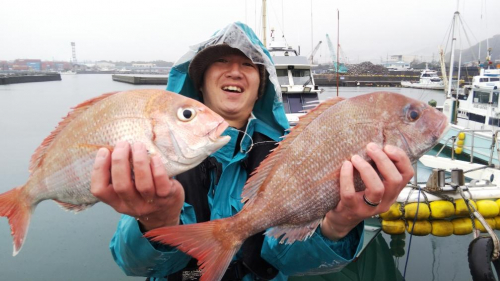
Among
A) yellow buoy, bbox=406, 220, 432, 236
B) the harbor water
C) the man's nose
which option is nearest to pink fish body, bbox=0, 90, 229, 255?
the man's nose

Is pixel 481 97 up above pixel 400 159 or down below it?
below

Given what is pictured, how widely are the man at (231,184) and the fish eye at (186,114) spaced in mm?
236

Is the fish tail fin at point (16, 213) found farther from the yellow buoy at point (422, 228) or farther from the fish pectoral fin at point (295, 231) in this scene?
the yellow buoy at point (422, 228)

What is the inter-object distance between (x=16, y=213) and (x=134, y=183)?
82 centimetres

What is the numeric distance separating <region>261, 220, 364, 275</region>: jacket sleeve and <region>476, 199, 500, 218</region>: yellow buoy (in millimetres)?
4793

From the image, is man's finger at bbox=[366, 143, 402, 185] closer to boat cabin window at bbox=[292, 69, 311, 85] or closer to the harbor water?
the harbor water

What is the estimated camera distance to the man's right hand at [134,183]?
1.34 m

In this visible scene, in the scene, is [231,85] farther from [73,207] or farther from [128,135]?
[73,207]

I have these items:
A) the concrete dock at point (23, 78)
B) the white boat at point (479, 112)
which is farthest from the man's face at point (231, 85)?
the concrete dock at point (23, 78)

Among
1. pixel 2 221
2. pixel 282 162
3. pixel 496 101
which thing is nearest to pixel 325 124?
pixel 282 162

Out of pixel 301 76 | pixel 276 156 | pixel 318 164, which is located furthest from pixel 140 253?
pixel 301 76

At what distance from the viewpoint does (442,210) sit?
5.28 meters

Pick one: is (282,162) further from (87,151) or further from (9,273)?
(9,273)

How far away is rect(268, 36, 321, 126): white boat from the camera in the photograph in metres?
12.4
